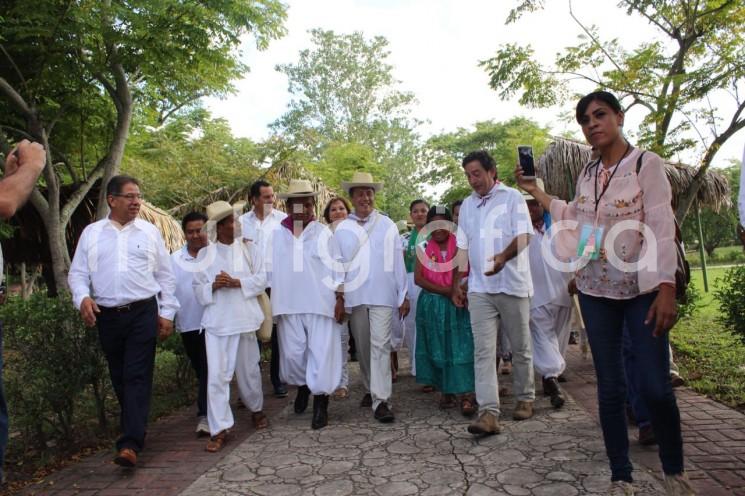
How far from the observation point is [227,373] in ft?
16.8

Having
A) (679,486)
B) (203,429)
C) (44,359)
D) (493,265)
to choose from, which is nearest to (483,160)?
(493,265)

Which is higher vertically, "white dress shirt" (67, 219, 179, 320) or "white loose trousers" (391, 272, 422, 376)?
"white dress shirt" (67, 219, 179, 320)

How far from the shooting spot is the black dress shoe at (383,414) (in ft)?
17.4

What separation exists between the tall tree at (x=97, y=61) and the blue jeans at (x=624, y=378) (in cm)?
730

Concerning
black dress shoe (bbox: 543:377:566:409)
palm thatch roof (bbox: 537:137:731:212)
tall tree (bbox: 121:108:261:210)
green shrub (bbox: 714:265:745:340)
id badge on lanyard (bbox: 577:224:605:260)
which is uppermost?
tall tree (bbox: 121:108:261:210)

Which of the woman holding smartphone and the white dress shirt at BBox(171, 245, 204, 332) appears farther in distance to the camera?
the white dress shirt at BBox(171, 245, 204, 332)

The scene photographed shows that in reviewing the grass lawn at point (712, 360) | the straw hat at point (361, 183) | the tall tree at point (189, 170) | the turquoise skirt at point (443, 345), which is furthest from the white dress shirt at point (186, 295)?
the tall tree at point (189, 170)

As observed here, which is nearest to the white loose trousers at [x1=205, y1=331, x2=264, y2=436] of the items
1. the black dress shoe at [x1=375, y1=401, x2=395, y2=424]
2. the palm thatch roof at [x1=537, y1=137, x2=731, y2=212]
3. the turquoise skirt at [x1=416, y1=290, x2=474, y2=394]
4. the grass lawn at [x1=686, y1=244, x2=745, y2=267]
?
the black dress shoe at [x1=375, y1=401, x2=395, y2=424]

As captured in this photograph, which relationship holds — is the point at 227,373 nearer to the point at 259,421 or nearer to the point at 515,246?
the point at 259,421

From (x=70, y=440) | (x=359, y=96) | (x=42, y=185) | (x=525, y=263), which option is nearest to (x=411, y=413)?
(x=525, y=263)

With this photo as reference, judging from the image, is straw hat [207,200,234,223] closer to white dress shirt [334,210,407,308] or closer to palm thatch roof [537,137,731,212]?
white dress shirt [334,210,407,308]

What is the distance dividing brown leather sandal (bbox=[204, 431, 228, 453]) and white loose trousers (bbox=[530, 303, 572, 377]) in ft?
9.54

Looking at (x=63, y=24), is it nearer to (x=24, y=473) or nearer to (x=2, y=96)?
(x=2, y=96)

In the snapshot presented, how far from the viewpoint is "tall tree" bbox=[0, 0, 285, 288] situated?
830cm
